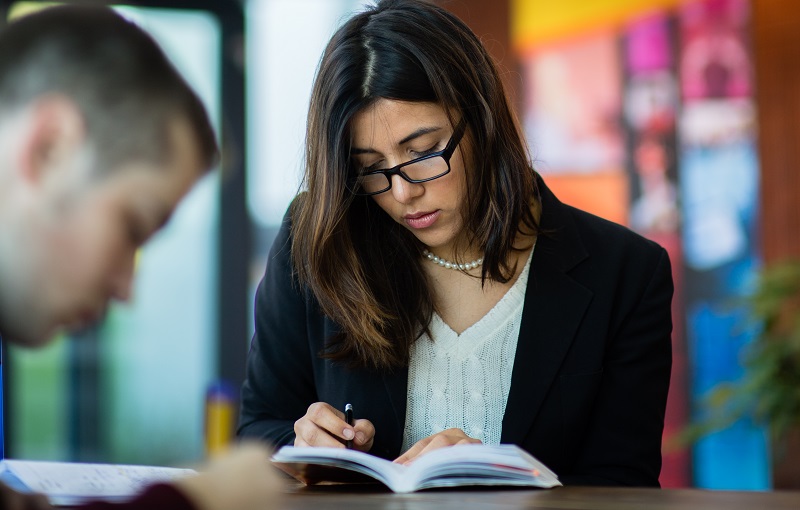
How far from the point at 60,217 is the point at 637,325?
4.13 ft

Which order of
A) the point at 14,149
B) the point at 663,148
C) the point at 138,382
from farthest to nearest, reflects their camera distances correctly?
the point at 138,382 → the point at 663,148 → the point at 14,149

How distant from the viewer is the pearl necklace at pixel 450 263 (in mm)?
1814

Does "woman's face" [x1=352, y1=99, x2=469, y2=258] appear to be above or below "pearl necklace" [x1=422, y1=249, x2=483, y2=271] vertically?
above

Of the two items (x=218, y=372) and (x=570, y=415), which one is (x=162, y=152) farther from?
(x=218, y=372)

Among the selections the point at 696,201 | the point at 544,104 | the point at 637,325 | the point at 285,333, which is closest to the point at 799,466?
the point at 696,201

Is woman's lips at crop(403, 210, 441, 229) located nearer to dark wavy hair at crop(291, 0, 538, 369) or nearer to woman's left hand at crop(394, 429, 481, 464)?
dark wavy hair at crop(291, 0, 538, 369)

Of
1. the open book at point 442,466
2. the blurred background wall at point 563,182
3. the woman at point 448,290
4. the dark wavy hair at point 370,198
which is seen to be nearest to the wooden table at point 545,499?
the open book at point 442,466

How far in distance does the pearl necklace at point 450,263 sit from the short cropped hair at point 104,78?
113 centimetres

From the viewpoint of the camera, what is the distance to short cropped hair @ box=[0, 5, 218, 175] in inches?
25.8

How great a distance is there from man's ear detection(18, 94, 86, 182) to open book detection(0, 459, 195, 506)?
585 millimetres

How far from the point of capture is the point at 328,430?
56.4 inches

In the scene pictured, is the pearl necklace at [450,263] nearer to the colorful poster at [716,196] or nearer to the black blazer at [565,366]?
the black blazer at [565,366]

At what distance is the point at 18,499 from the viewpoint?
71cm

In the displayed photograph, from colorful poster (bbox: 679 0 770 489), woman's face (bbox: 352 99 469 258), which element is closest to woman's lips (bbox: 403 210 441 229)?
woman's face (bbox: 352 99 469 258)
